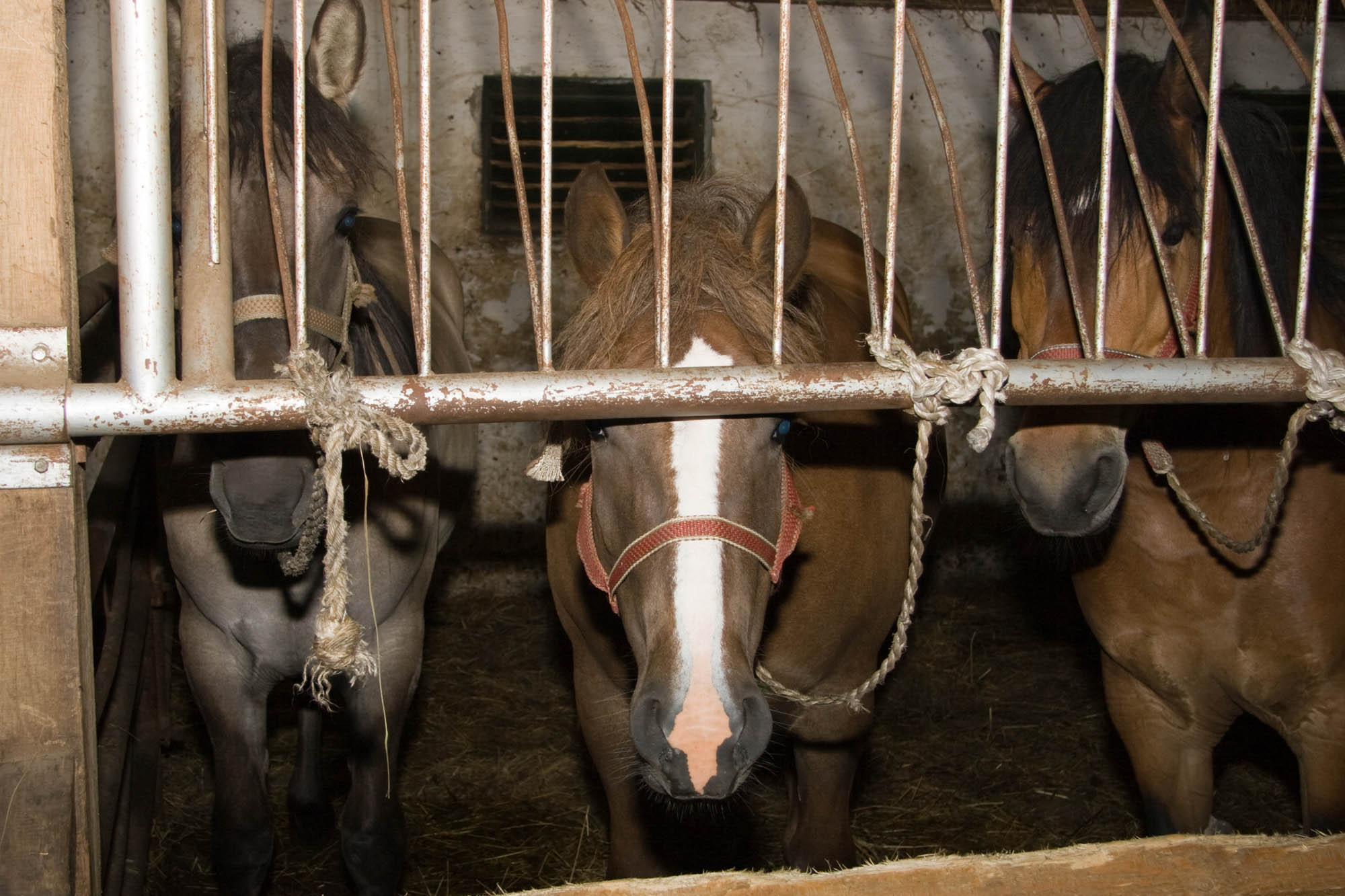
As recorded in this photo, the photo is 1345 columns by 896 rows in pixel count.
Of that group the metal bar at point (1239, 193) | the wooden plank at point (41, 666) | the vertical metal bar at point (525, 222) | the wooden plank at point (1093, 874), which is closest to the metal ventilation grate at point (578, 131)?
the metal bar at point (1239, 193)

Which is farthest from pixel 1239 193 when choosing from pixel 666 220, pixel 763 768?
pixel 763 768

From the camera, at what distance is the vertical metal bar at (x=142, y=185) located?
139 cm

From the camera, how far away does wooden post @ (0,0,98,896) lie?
1.35 metres

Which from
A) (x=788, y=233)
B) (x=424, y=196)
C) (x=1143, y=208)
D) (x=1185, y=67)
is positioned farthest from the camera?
(x=1185, y=67)

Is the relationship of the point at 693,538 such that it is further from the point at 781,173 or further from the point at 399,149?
the point at 399,149

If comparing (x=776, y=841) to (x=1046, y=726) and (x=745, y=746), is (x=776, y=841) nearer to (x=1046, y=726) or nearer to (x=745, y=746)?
(x=1046, y=726)

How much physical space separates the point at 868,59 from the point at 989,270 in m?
3.13

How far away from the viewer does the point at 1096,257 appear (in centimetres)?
221

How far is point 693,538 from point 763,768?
1.54 m

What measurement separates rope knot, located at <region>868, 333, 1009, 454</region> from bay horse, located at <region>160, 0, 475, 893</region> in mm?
1314

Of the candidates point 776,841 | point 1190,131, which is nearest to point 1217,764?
point 776,841

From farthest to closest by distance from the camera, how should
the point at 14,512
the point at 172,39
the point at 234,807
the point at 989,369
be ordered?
1. the point at 172,39
2. the point at 234,807
3. the point at 989,369
4. the point at 14,512

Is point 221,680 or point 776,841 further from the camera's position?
point 776,841

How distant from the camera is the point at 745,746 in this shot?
1685 mm
